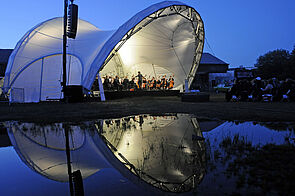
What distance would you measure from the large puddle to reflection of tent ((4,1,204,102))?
1108 cm

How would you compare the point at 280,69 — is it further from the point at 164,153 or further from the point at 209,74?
the point at 164,153

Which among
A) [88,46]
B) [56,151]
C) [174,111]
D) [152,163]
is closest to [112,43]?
[88,46]

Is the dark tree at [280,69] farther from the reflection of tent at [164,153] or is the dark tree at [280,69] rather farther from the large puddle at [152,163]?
the reflection of tent at [164,153]

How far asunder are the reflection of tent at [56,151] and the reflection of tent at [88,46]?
10.0 meters

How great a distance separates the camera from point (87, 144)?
434 centimetres

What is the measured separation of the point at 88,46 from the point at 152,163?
52.8 feet

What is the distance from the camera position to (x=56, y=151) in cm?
404

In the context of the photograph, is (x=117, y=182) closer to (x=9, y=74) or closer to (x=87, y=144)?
(x=87, y=144)

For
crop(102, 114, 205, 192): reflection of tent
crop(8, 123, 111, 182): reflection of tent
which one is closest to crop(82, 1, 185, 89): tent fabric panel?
crop(8, 123, 111, 182): reflection of tent

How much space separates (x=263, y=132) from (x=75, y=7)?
1175 cm

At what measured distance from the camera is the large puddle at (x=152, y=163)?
7.49ft

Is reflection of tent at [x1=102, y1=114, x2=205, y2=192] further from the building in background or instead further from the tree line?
the tree line

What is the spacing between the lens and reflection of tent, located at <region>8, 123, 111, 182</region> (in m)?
3.05

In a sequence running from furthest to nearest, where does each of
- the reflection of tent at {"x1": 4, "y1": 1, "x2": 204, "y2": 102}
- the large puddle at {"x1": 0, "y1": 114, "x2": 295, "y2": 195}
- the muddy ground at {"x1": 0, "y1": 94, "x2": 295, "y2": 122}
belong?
the reflection of tent at {"x1": 4, "y1": 1, "x2": 204, "y2": 102}
the muddy ground at {"x1": 0, "y1": 94, "x2": 295, "y2": 122}
the large puddle at {"x1": 0, "y1": 114, "x2": 295, "y2": 195}
